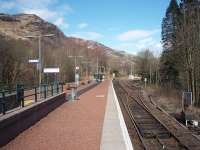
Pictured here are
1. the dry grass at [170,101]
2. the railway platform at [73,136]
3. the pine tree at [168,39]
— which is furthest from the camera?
the pine tree at [168,39]

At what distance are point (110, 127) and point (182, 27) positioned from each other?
79.6 feet

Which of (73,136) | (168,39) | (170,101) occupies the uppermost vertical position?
(168,39)

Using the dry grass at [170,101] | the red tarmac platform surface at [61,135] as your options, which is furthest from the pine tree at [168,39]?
the red tarmac platform surface at [61,135]

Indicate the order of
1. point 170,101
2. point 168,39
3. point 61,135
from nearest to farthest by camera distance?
point 61,135
point 170,101
point 168,39

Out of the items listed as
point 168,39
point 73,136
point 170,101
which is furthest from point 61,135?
point 168,39

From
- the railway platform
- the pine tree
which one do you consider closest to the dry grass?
the railway platform

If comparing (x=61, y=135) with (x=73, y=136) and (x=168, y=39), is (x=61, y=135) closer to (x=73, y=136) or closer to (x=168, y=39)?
(x=73, y=136)

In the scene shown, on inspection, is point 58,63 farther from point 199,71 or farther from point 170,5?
point 199,71

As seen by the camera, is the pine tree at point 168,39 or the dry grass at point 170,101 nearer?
the dry grass at point 170,101

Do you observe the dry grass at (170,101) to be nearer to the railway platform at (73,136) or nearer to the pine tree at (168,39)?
the railway platform at (73,136)

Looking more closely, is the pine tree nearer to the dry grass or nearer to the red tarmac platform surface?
the dry grass

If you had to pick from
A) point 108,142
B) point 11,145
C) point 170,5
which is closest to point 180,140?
point 108,142

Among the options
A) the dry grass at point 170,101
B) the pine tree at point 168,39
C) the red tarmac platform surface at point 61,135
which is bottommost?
the dry grass at point 170,101

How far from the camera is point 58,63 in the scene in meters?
83.3
